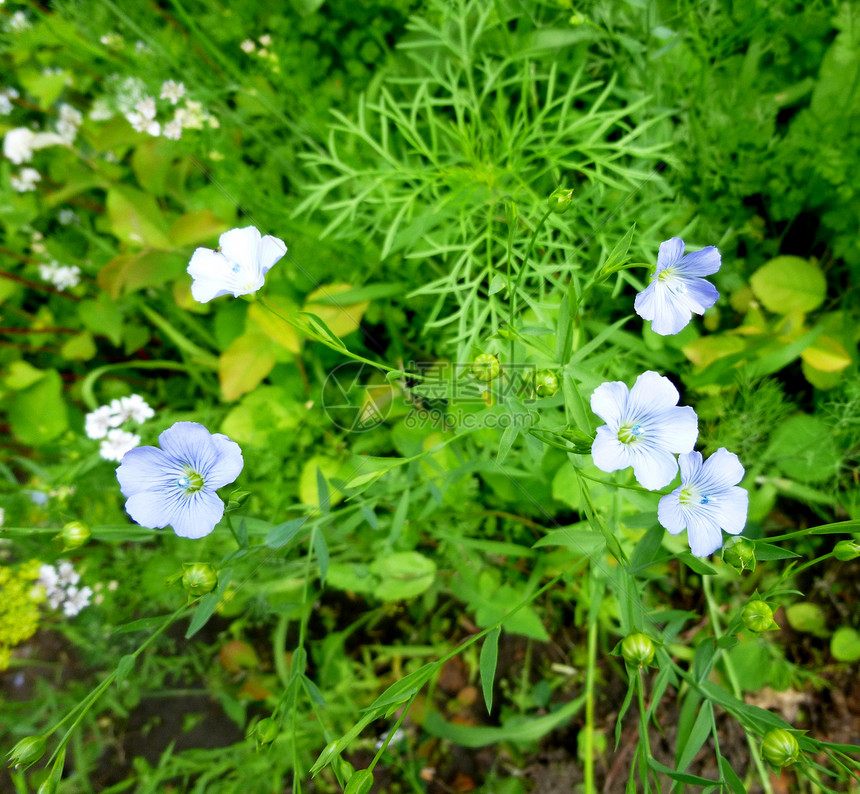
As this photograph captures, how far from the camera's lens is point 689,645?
5.29 feet

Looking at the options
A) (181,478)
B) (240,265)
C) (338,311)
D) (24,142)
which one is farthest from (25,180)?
(181,478)

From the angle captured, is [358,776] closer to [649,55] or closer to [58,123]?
[649,55]

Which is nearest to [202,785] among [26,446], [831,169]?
[26,446]

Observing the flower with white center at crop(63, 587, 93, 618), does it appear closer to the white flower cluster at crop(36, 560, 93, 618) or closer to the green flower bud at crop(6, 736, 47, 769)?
the white flower cluster at crop(36, 560, 93, 618)

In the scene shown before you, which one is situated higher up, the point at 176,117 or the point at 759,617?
the point at 176,117

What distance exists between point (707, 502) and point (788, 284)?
952 mm

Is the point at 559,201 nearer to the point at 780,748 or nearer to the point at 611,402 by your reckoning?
the point at 611,402

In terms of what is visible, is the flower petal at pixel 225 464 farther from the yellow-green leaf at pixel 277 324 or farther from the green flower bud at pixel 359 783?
the yellow-green leaf at pixel 277 324

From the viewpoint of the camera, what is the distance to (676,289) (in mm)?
929

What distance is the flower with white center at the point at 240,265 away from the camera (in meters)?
0.92

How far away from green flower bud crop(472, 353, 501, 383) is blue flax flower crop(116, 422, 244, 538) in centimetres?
40

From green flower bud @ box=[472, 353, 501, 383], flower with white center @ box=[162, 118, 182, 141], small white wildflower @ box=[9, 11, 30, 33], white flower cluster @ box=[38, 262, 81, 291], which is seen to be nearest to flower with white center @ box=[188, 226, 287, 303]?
green flower bud @ box=[472, 353, 501, 383]

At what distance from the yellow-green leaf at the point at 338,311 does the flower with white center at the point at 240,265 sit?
633 mm

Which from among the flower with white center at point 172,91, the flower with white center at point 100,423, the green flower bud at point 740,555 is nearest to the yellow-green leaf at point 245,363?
the flower with white center at point 100,423
